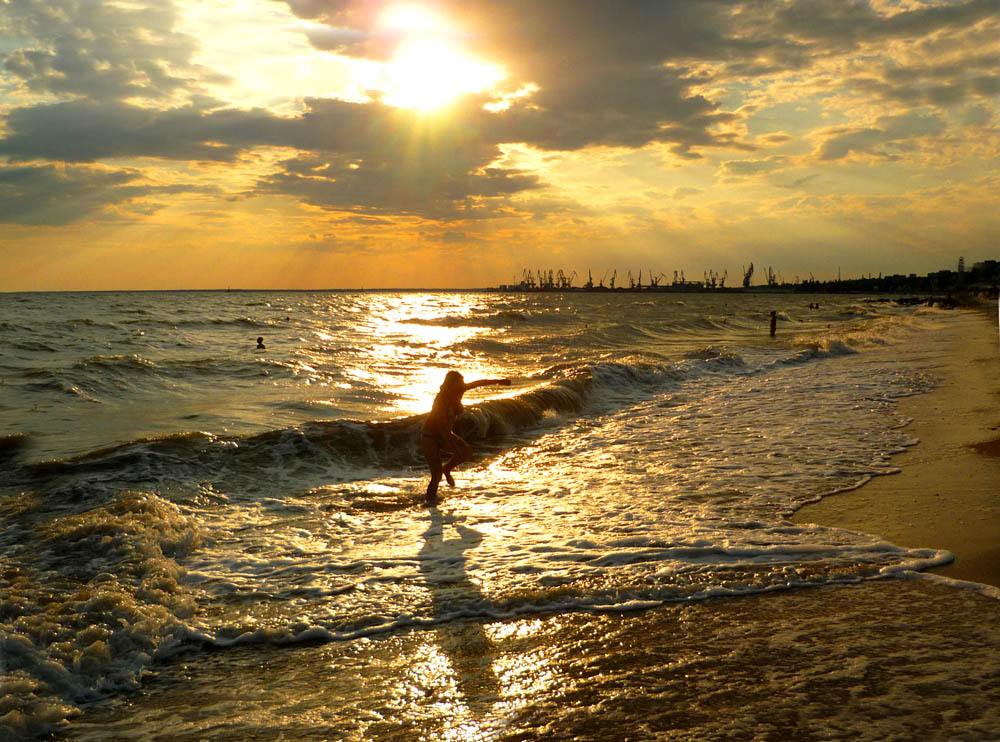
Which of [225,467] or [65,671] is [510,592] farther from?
[225,467]

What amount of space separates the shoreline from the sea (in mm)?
285

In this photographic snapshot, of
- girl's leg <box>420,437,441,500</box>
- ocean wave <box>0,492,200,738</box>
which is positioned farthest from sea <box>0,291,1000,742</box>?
girl's leg <box>420,437,441,500</box>

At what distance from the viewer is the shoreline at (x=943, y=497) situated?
6.57 metres

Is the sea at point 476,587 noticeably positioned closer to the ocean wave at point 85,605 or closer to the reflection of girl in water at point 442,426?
the ocean wave at point 85,605

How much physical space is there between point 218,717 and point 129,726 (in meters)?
0.56

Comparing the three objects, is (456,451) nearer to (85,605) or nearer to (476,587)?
(476,587)

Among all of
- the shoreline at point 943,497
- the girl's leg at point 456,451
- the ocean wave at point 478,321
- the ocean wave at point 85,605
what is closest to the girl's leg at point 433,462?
the girl's leg at point 456,451

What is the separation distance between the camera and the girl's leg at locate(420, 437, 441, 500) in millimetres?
9695

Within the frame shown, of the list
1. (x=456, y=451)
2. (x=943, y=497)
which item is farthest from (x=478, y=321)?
(x=943, y=497)

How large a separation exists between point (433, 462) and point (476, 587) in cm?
364

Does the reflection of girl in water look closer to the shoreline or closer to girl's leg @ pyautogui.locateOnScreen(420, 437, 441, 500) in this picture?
girl's leg @ pyautogui.locateOnScreen(420, 437, 441, 500)

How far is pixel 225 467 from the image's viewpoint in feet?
37.7

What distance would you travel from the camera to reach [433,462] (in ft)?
32.0

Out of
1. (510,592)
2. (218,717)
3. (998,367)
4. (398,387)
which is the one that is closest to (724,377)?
(998,367)
